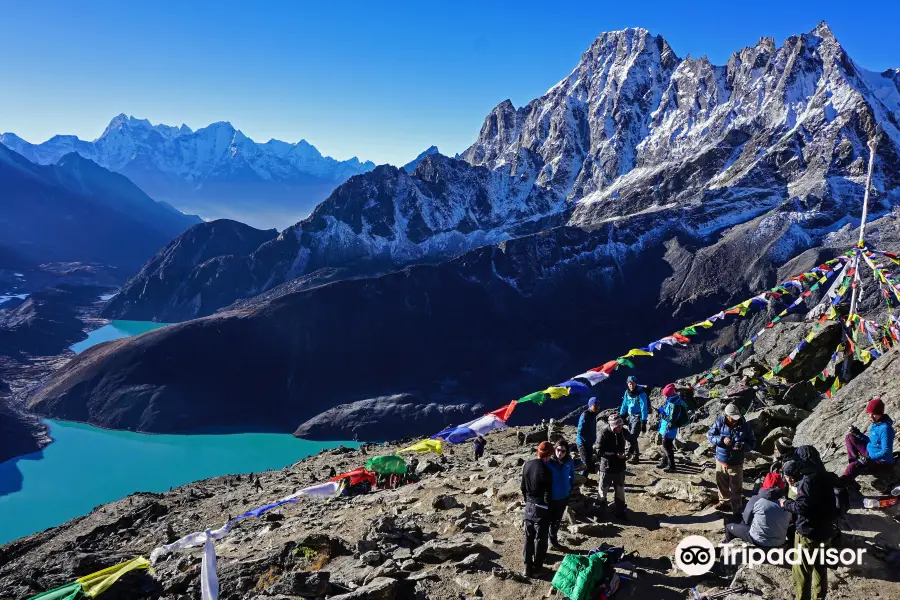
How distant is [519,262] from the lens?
12062 centimetres

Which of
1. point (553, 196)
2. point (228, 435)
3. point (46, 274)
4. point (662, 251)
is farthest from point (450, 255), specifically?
point (46, 274)

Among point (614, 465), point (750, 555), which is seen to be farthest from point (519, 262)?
point (750, 555)

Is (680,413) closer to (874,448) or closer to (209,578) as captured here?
(874,448)

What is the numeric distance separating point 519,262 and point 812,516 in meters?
115

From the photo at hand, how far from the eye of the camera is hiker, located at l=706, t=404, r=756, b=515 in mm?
8961

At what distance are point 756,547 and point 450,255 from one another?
522ft

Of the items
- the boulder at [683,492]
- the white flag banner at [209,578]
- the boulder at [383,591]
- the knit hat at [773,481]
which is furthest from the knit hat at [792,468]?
the white flag banner at [209,578]

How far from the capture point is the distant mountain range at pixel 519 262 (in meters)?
91.5

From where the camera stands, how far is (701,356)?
86.9 m

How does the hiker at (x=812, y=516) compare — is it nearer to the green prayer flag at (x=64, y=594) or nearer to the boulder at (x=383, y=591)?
the boulder at (x=383, y=591)

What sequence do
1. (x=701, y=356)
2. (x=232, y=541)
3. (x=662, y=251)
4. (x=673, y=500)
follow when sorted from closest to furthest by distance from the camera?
(x=673, y=500), (x=232, y=541), (x=701, y=356), (x=662, y=251)

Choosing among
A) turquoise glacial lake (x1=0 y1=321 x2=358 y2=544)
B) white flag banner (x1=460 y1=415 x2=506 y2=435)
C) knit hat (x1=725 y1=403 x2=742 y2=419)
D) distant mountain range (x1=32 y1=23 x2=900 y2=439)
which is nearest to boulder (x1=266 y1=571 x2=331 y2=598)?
white flag banner (x1=460 y1=415 x2=506 y2=435)

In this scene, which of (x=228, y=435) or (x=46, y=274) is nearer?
(x=228, y=435)

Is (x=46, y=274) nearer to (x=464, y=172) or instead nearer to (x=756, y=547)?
(x=464, y=172)
